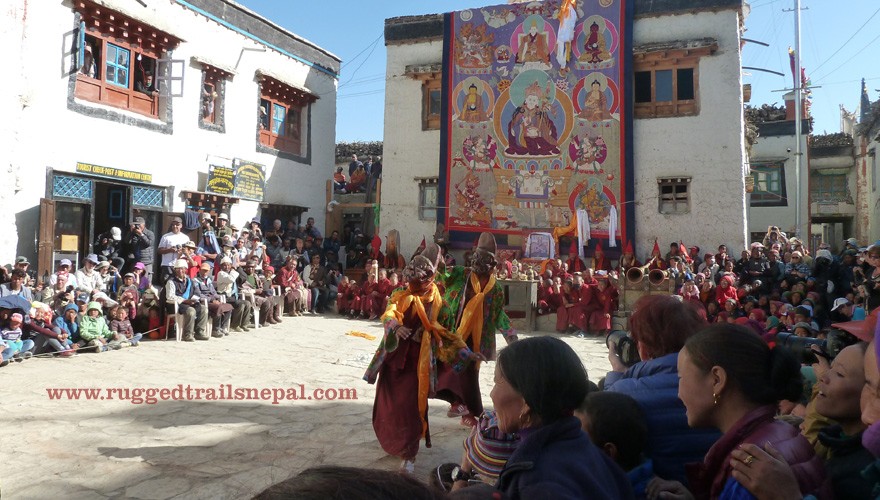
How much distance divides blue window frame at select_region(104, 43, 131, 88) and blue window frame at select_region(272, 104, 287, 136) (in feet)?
14.1

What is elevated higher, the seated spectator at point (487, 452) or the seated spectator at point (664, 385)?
the seated spectator at point (664, 385)

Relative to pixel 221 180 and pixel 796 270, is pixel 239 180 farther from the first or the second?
pixel 796 270

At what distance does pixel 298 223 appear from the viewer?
16.6 m

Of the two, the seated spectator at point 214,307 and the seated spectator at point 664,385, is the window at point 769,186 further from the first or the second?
the seated spectator at point 664,385

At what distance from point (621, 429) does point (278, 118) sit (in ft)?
50.3

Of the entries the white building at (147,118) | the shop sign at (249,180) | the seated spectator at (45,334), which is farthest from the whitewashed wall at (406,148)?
the seated spectator at (45,334)

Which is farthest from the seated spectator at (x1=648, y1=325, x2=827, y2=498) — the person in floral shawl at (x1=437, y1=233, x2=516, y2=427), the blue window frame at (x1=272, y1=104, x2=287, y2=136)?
the blue window frame at (x1=272, y1=104, x2=287, y2=136)

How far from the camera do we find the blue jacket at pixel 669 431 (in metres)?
1.96

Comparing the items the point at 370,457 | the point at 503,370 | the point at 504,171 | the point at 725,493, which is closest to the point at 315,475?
Result: the point at 503,370

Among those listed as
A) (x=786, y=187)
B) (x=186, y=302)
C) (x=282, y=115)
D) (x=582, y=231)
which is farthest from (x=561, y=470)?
(x=786, y=187)

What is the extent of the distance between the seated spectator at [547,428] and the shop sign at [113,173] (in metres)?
11.1

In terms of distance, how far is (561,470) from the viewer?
1.42m

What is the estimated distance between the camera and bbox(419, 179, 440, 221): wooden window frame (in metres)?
16.1

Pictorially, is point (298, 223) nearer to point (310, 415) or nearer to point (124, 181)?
point (124, 181)
